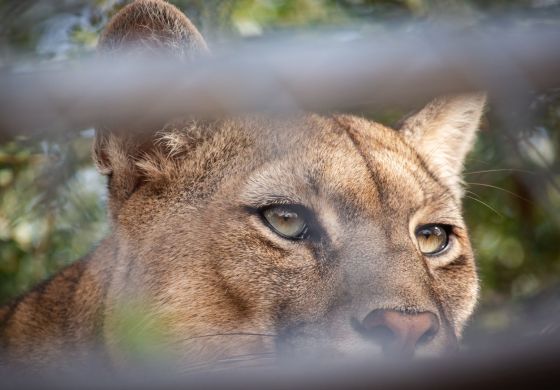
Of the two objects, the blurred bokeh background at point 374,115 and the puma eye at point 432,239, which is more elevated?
the blurred bokeh background at point 374,115

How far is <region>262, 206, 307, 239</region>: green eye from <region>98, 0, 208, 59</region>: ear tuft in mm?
659

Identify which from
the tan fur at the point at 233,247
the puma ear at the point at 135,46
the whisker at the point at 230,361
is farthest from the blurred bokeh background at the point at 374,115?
the whisker at the point at 230,361

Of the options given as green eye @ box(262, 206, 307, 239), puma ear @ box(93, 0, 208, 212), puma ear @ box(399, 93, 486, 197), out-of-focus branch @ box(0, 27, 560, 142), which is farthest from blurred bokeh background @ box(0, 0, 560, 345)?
out-of-focus branch @ box(0, 27, 560, 142)

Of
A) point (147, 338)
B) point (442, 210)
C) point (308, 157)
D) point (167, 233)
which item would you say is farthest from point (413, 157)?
point (147, 338)

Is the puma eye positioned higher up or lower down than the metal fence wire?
higher up

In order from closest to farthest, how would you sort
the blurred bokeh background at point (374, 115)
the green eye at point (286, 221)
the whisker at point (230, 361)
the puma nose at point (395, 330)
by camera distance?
the puma nose at point (395, 330), the whisker at point (230, 361), the green eye at point (286, 221), the blurred bokeh background at point (374, 115)

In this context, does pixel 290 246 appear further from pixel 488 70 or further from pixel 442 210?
pixel 488 70

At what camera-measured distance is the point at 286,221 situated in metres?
2.72

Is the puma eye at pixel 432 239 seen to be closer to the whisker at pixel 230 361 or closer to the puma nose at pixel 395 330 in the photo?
the puma nose at pixel 395 330

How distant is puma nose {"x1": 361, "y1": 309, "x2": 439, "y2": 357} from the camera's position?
2.24 m

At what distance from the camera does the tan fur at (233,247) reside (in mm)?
2477

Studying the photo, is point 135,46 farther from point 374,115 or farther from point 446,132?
point 374,115

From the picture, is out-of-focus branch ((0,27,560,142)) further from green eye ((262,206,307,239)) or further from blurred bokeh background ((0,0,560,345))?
blurred bokeh background ((0,0,560,345))

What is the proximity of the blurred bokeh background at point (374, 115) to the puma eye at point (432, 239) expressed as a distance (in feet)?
1.25
